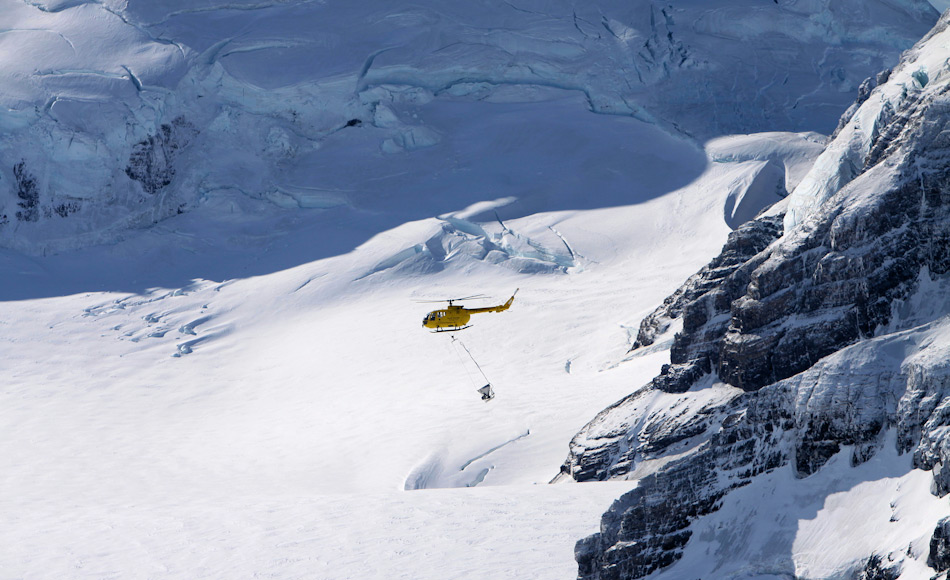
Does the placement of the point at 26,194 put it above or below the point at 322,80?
below

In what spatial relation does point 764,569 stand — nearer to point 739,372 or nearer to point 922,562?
point 922,562

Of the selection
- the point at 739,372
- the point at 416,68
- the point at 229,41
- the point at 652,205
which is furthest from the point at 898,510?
the point at 229,41

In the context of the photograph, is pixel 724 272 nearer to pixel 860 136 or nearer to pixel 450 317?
pixel 860 136

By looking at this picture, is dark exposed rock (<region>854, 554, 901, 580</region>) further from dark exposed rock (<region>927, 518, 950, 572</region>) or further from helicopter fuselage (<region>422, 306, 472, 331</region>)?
helicopter fuselage (<region>422, 306, 472, 331</region>)

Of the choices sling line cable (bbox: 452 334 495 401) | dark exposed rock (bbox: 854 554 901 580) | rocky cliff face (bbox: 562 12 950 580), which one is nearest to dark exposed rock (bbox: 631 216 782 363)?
rocky cliff face (bbox: 562 12 950 580)

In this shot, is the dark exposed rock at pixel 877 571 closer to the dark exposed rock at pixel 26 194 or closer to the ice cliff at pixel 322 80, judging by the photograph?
the ice cliff at pixel 322 80

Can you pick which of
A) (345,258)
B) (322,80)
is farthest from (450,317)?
(322,80)
